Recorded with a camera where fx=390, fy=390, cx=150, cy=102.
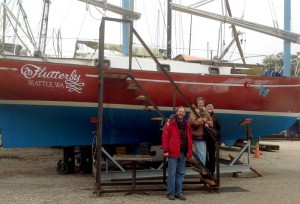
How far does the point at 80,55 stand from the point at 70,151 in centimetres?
238

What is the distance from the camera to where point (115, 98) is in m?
8.08

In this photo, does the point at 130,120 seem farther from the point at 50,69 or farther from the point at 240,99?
the point at 240,99

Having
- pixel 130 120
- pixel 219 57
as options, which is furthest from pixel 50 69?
pixel 219 57

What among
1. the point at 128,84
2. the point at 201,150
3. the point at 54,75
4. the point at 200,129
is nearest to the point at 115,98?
the point at 128,84

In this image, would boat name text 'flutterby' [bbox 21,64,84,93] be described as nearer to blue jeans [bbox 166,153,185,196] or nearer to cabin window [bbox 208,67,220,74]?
blue jeans [bbox 166,153,185,196]

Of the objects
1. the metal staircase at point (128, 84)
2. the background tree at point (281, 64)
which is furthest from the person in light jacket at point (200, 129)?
the background tree at point (281, 64)

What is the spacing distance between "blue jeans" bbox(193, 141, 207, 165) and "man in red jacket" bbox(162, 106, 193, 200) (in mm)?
733

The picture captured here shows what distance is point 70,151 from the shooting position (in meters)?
9.41

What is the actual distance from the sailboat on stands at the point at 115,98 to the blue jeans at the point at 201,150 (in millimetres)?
818

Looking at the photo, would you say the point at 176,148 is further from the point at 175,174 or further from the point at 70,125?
the point at 70,125

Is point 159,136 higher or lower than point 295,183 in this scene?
higher

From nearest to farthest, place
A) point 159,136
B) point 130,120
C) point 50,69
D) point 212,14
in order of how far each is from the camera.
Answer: point 50,69 → point 130,120 → point 159,136 → point 212,14

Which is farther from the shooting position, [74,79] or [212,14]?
[212,14]

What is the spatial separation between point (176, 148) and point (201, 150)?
1.07 m
